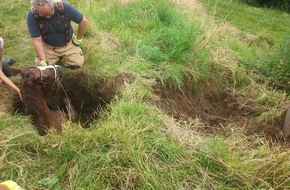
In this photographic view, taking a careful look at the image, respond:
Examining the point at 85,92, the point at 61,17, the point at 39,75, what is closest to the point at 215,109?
the point at 85,92

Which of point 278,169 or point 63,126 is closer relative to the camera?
point 278,169

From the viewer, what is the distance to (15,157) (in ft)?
10.5

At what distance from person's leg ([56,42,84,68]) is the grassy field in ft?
0.35

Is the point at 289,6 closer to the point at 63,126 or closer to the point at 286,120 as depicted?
the point at 286,120

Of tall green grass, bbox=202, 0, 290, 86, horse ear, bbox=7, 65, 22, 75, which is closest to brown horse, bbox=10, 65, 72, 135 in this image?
horse ear, bbox=7, 65, 22, 75

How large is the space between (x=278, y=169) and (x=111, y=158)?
55.2 inches

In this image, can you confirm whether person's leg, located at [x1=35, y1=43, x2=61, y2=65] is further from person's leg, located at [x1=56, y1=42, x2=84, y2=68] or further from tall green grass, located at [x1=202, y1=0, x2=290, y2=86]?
tall green grass, located at [x1=202, y1=0, x2=290, y2=86]

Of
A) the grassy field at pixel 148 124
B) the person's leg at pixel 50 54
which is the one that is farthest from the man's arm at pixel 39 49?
the grassy field at pixel 148 124

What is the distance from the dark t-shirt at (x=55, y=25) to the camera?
4.45 metres

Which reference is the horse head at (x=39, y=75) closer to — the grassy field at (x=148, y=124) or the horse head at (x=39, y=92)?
the horse head at (x=39, y=92)

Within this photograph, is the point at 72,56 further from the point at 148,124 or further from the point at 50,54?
the point at 148,124

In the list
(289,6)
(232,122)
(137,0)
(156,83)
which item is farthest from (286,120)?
(289,6)

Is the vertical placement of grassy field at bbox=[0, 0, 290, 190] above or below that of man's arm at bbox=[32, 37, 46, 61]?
below

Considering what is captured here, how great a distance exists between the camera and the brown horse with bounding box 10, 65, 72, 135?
3.43 m
